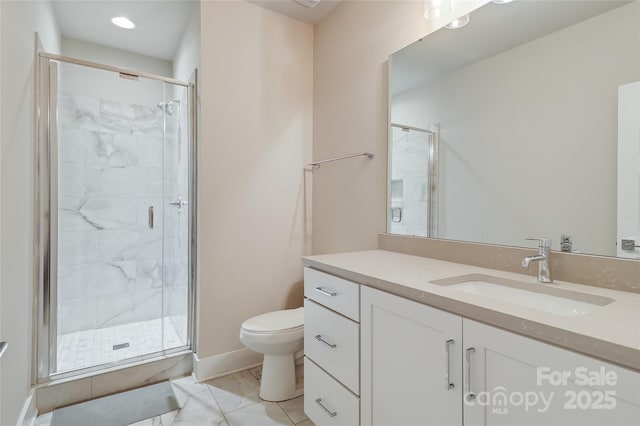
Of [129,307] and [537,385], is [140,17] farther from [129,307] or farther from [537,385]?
[537,385]

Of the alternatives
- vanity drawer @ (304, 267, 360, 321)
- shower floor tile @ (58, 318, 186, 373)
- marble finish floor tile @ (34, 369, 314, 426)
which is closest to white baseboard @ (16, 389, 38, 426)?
marble finish floor tile @ (34, 369, 314, 426)

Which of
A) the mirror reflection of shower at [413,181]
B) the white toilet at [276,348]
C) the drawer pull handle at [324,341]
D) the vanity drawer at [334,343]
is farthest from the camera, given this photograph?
the white toilet at [276,348]

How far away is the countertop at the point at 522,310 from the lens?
0.60 meters

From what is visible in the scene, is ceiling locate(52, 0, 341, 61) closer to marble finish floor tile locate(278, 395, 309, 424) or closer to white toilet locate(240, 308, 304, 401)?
white toilet locate(240, 308, 304, 401)

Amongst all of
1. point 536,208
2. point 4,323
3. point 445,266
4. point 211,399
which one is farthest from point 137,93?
point 536,208

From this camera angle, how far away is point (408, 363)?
99cm

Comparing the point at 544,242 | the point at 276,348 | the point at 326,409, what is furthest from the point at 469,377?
the point at 276,348

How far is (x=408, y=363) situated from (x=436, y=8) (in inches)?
62.2

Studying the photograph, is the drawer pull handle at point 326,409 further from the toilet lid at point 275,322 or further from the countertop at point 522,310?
the countertop at point 522,310

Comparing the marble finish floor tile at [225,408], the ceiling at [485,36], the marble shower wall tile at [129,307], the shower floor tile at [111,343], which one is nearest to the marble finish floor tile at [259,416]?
the marble finish floor tile at [225,408]

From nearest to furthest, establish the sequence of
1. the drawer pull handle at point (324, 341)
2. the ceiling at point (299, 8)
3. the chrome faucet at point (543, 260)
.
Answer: the chrome faucet at point (543, 260)
the drawer pull handle at point (324, 341)
the ceiling at point (299, 8)

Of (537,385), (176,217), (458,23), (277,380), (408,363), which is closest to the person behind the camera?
(537,385)

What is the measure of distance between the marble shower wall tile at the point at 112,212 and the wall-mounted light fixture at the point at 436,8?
1.92 meters

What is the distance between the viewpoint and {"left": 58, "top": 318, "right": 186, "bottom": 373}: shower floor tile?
1.96 m
